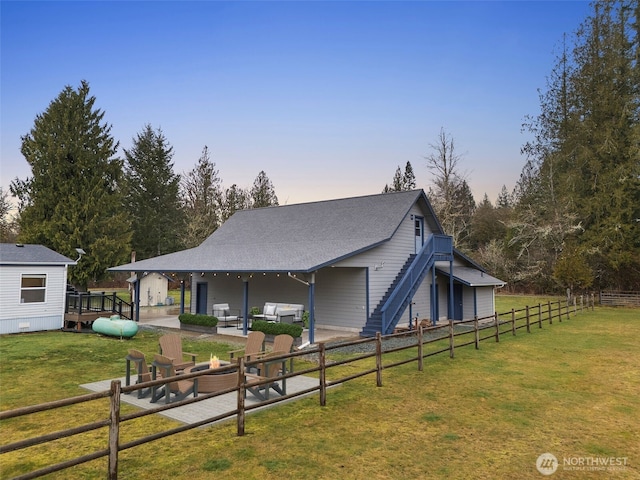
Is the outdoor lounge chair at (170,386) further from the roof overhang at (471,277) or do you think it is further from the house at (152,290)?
the house at (152,290)

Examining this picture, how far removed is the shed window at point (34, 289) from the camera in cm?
1717

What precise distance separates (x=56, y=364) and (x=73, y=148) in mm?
26148

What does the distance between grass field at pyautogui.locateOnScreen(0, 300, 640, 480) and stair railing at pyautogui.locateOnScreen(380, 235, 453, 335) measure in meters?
4.90

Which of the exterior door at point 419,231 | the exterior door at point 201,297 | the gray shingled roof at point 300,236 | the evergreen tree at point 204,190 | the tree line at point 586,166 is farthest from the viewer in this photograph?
the evergreen tree at point 204,190

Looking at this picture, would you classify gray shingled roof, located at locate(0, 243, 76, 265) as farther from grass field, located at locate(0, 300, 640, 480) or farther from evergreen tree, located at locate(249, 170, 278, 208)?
evergreen tree, located at locate(249, 170, 278, 208)

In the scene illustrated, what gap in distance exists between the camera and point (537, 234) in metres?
38.4

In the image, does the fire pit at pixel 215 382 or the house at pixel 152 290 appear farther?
the house at pixel 152 290

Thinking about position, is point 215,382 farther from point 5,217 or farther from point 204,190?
point 5,217

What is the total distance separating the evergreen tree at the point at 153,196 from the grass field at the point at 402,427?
39.2m

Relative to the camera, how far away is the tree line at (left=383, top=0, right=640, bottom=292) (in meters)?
32.4

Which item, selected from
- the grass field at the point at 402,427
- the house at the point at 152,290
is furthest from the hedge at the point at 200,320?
the house at the point at 152,290

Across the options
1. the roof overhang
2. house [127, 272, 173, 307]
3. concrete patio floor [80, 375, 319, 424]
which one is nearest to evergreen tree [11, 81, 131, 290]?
house [127, 272, 173, 307]

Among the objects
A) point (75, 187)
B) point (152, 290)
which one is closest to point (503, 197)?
point (152, 290)

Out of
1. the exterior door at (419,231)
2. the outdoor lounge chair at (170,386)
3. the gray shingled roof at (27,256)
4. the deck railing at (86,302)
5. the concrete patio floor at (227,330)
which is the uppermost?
the exterior door at (419,231)
